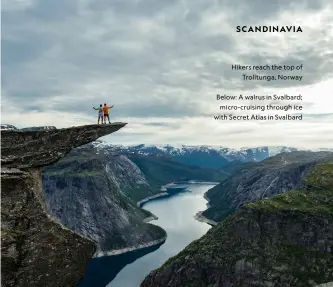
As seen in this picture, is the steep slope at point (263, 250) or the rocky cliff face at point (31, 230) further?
the steep slope at point (263, 250)

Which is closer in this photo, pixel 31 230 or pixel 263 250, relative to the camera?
pixel 31 230

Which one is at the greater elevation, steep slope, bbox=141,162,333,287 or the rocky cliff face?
the rocky cliff face

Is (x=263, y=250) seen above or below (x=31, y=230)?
below

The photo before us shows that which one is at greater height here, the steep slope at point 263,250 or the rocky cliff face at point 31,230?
the rocky cliff face at point 31,230

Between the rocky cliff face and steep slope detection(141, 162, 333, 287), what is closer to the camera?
the rocky cliff face
